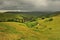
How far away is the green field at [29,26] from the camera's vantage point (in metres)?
6.24

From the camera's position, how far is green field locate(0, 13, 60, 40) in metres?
6.24

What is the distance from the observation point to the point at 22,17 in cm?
812

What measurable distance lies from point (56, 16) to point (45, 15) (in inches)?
22.6

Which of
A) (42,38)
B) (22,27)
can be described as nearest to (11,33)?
(22,27)

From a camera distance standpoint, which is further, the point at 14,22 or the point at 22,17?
the point at 22,17

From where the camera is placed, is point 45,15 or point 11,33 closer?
point 11,33

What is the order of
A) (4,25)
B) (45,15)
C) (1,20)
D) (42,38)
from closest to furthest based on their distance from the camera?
1. (42,38)
2. (4,25)
3. (1,20)
4. (45,15)

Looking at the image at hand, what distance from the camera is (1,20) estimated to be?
296 inches

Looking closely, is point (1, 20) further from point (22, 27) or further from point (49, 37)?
point (49, 37)

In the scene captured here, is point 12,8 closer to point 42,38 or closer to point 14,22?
point 14,22

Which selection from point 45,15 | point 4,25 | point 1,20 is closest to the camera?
point 4,25

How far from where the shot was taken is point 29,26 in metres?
7.09

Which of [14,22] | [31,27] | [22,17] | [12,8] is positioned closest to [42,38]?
[31,27]

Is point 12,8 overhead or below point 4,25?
overhead
